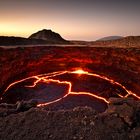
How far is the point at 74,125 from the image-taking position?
471 cm

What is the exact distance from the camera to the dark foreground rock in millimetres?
4449

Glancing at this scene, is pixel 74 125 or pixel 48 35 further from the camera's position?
pixel 48 35

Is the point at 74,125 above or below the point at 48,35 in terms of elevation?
above

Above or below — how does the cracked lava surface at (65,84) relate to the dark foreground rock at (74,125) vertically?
below

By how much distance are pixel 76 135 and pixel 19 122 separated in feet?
4.24

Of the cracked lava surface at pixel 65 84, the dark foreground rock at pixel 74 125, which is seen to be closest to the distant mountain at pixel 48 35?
the cracked lava surface at pixel 65 84

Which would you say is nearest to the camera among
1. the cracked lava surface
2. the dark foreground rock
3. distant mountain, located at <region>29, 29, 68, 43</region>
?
the dark foreground rock

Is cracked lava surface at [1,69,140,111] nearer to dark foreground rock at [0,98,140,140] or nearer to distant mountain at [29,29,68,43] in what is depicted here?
dark foreground rock at [0,98,140,140]

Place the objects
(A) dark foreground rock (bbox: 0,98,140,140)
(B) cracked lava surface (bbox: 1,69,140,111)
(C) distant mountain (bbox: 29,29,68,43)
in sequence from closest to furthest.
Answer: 1. (A) dark foreground rock (bbox: 0,98,140,140)
2. (B) cracked lava surface (bbox: 1,69,140,111)
3. (C) distant mountain (bbox: 29,29,68,43)

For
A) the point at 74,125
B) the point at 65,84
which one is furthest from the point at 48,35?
the point at 74,125

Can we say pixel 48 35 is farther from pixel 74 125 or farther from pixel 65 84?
pixel 74 125

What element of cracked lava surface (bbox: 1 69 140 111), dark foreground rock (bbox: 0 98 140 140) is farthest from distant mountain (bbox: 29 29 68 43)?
dark foreground rock (bbox: 0 98 140 140)

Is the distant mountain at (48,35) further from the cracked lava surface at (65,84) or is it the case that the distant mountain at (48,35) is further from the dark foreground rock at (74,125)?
the dark foreground rock at (74,125)

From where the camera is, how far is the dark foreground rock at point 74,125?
4449 mm
